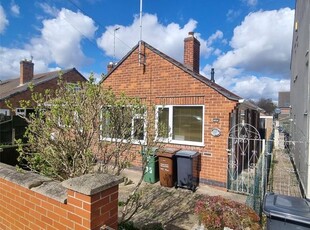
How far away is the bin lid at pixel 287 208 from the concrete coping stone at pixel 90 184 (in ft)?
6.80

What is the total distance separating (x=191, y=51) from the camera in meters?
9.80

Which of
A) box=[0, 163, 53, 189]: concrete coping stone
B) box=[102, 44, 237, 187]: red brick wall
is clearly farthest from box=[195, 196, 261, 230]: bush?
box=[102, 44, 237, 187]: red brick wall

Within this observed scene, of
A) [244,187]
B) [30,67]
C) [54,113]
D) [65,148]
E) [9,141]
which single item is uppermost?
[30,67]

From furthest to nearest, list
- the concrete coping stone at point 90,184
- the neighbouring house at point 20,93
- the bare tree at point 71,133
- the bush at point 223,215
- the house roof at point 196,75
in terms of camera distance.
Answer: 1. the neighbouring house at point 20,93
2. the house roof at point 196,75
3. the bush at point 223,215
4. the bare tree at point 71,133
5. the concrete coping stone at point 90,184

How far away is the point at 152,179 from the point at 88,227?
208 inches

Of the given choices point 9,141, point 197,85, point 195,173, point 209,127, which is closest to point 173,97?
point 197,85

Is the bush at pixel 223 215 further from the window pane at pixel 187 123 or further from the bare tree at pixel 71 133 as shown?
the window pane at pixel 187 123

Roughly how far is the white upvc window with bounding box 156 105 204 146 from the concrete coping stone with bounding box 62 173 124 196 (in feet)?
16.0

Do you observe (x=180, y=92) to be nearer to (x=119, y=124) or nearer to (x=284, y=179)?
(x=119, y=124)

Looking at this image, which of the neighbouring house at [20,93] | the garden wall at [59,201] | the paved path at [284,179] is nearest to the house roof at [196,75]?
the paved path at [284,179]

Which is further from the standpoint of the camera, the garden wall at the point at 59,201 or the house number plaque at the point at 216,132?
the house number plaque at the point at 216,132

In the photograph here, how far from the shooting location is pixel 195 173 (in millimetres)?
7125

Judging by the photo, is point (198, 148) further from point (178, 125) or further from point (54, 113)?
point (54, 113)

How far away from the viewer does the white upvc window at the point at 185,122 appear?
7266 mm
